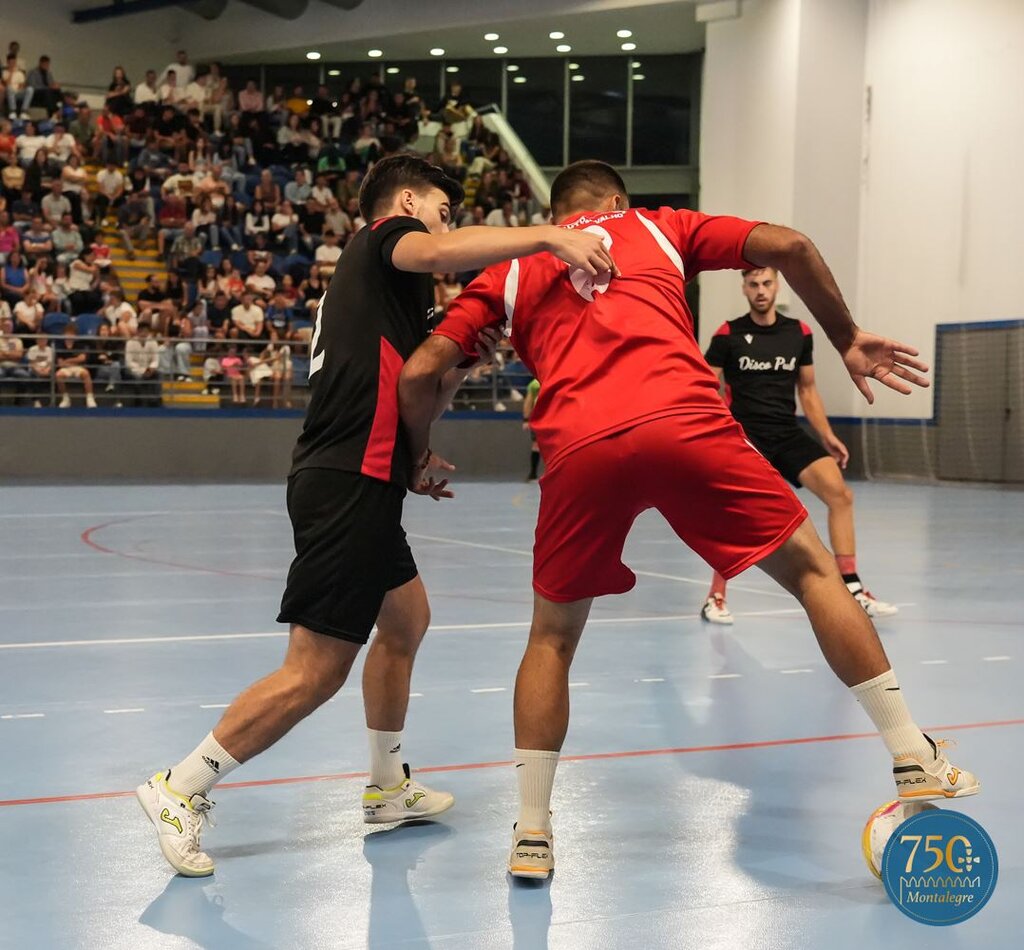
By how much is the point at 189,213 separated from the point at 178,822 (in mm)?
21710

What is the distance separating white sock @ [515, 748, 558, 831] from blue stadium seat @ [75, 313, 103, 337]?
59.4ft

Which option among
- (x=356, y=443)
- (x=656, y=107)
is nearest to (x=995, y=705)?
(x=356, y=443)

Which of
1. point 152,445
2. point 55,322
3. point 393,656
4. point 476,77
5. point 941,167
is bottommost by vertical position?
point 152,445

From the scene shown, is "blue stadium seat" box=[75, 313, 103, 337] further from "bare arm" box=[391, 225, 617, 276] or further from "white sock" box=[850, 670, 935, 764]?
"white sock" box=[850, 670, 935, 764]

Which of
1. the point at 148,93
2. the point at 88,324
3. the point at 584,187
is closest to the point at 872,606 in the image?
the point at 584,187

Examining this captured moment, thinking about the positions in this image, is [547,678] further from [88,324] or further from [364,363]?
[88,324]

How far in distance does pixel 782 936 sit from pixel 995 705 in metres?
2.70

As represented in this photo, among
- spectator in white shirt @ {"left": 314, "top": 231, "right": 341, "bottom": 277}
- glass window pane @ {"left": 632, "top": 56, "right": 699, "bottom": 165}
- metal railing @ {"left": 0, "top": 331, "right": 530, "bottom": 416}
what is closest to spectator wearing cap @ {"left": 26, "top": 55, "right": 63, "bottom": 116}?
spectator in white shirt @ {"left": 314, "top": 231, "right": 341, "bottom": 277}

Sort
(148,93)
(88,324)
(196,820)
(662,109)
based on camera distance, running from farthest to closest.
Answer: (662,109), (148,93), (88,324), (196,820)

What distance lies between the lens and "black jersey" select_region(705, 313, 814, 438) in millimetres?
7781

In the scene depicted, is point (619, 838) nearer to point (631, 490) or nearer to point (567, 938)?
point (567, 938)

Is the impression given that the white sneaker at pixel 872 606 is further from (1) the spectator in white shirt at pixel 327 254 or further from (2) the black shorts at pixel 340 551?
(1) the spectator in white shirt at pixel 327 254

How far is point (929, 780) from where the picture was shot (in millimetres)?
3338
